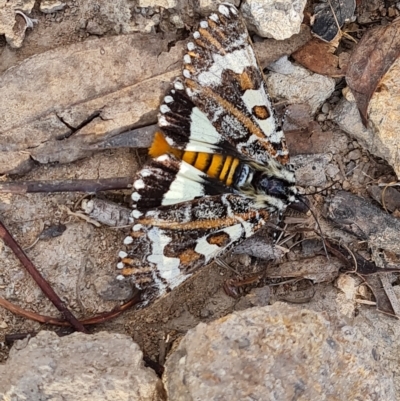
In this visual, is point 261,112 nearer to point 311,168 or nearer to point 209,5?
point 311,168

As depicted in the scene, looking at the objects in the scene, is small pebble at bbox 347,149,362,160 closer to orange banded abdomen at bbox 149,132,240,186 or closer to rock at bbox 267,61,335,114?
rock at bbox 267,61,335,114

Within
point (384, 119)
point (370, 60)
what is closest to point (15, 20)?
point (370, 60)

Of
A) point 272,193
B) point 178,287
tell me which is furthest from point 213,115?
point 178,287

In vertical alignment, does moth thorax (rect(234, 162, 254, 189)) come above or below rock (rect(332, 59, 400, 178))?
below

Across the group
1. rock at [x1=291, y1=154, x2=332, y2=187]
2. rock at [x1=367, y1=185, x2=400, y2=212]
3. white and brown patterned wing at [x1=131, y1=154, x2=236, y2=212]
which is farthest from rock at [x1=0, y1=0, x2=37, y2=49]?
rock at [x1=367, y1=185, x2=400, y2=212]

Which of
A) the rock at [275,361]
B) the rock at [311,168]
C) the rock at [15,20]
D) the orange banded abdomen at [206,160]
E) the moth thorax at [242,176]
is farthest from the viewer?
the rock at [311,168]

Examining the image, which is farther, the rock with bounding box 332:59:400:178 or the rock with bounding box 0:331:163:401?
the rock with bounding box 332:59:400:178

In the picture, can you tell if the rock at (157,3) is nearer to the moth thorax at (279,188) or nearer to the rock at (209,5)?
the rock at (209,5)

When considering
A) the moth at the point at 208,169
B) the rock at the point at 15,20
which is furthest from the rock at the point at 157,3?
the rock at the point at 15,20

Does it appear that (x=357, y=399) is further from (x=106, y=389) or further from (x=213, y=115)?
(x=213, y=115)
